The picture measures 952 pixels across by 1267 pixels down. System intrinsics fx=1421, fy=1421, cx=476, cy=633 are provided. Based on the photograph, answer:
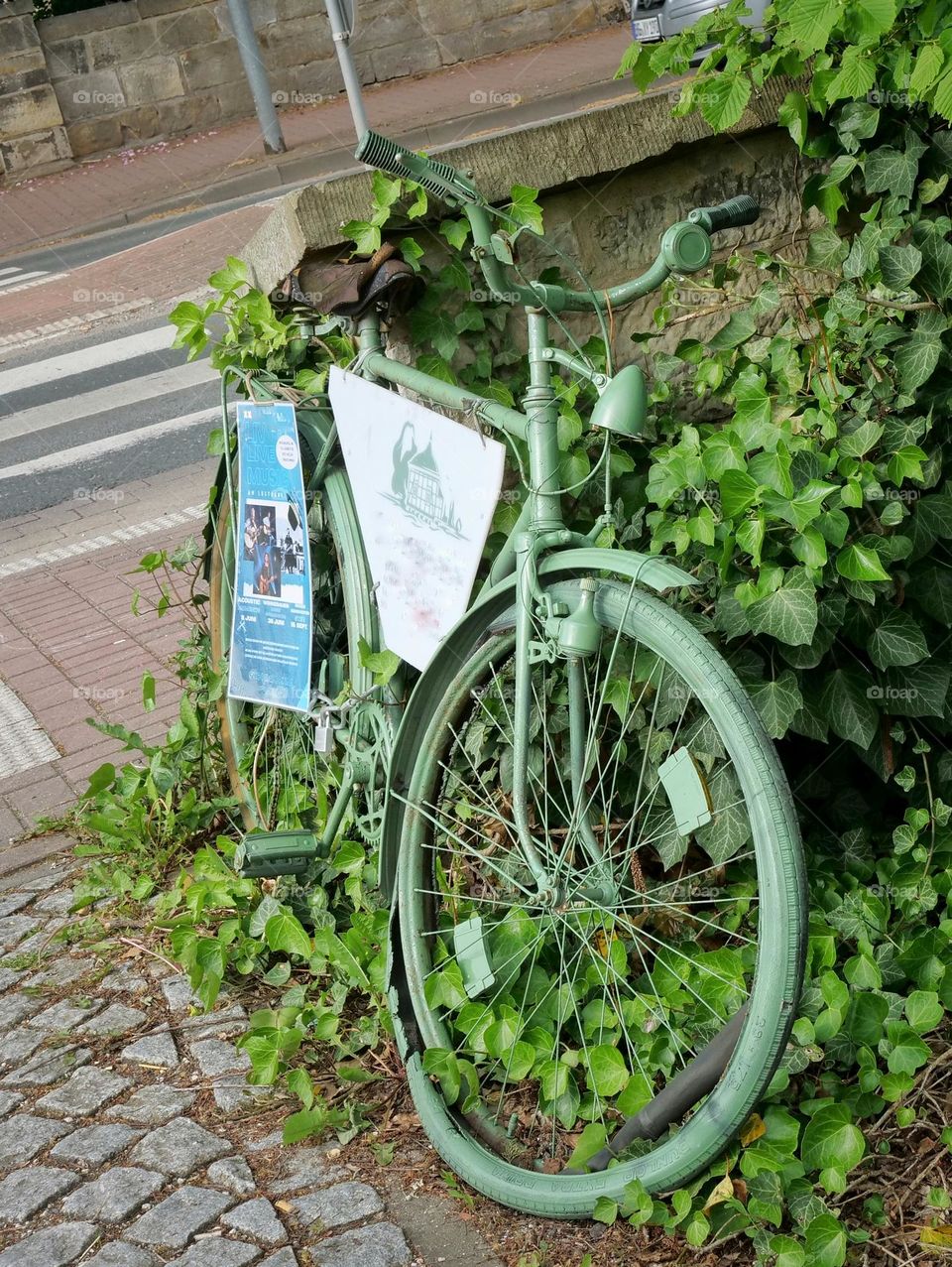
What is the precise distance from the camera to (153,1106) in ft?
9.09

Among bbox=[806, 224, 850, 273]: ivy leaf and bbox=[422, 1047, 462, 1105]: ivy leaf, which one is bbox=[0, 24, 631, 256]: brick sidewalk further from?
bbox=[422, 1047, 462, 1105]: ivy leaf

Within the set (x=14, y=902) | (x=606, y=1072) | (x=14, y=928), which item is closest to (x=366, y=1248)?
(x=606, y=1072)

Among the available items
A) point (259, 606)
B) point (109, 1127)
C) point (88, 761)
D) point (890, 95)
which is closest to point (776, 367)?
point (890, 95)

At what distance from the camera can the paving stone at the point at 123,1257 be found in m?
2.33

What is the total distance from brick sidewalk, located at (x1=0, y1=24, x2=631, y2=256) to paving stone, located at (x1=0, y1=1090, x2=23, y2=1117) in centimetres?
1293

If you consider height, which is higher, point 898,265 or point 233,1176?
point 898,265

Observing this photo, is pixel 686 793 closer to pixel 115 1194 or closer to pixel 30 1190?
pixel 115 1194

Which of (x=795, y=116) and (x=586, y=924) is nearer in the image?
(x=586, y=924)

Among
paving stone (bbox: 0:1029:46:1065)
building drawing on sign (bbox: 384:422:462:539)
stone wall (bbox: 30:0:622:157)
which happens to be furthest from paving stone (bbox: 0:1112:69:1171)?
stone wall (bbox: 30:0:622:157)

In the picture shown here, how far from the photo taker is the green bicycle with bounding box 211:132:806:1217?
2.07 meters

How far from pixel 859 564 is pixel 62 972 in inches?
81.0

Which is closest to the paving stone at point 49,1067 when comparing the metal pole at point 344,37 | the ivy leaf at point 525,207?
the ivy leaf at point 525,207

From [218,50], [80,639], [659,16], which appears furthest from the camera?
[218,50]

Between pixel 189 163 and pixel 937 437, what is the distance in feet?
48.3
